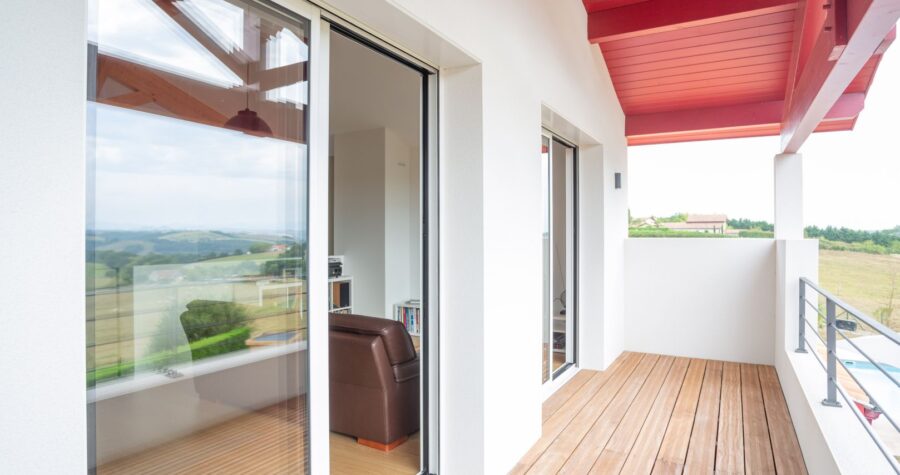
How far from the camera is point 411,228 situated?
19.3 ft

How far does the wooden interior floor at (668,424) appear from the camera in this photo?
2701 mm

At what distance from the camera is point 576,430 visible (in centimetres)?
316

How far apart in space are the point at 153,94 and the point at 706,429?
3.47 m

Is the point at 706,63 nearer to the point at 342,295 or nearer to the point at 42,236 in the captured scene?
the point at 342,295

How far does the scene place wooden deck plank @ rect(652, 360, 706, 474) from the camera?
2.69 meters

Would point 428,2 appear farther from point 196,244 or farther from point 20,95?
point 20,95

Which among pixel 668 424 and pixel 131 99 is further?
pixel 668 424

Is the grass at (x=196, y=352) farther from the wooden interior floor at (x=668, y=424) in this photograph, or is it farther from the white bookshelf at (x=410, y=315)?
the white bookshelf at (x=410, y=315)

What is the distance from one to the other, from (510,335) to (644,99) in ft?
12.7

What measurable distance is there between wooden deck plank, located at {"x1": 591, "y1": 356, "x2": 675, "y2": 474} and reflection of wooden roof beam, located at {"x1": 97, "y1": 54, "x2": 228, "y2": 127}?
2.46 meters

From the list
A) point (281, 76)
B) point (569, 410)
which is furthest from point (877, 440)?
point (281, 76)

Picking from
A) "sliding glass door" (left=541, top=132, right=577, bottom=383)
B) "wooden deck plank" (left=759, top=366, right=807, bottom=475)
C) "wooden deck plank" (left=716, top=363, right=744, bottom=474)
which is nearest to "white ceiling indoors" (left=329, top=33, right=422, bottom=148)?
"sliding glass door" (left=541, top=132, right=577, bottom=383)

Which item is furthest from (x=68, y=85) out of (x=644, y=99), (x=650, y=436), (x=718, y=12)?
(x=644, y=99)

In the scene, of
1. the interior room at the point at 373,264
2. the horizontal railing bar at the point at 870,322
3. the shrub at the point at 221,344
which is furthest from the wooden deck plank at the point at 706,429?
the shrub at the point at 221,344
